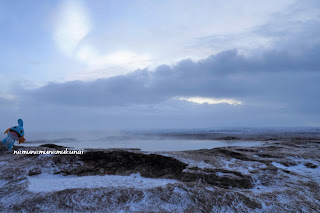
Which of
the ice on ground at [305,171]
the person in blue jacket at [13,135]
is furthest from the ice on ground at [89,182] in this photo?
the ice on ground at [305,171]

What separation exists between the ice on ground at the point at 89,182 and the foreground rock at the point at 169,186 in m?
0.37

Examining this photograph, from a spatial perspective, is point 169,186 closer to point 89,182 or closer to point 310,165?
point 89,182

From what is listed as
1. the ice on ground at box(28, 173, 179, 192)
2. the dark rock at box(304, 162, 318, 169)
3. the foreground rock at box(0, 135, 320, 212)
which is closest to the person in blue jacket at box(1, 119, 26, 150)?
the foreground rock at box(0, 135, 320, 212)

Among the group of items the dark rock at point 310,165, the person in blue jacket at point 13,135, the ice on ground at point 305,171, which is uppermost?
the person in blue jacket at point 13,135

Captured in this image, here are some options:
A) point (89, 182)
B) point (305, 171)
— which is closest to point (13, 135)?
point (89, 182)

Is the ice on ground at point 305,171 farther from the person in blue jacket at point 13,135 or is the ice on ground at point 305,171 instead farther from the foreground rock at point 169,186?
Result: the person in blue jacket at point 13,135

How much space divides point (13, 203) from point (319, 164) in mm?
19818

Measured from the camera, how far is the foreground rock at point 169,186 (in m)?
7.74

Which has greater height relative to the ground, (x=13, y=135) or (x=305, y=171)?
(x=13, y=135)

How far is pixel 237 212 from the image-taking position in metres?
7.35

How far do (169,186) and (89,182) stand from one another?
4.52 m

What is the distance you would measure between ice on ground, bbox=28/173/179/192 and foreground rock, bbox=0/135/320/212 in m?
0.37

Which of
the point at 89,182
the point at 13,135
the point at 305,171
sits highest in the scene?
the point at 13,135

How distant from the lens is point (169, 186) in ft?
29.6
